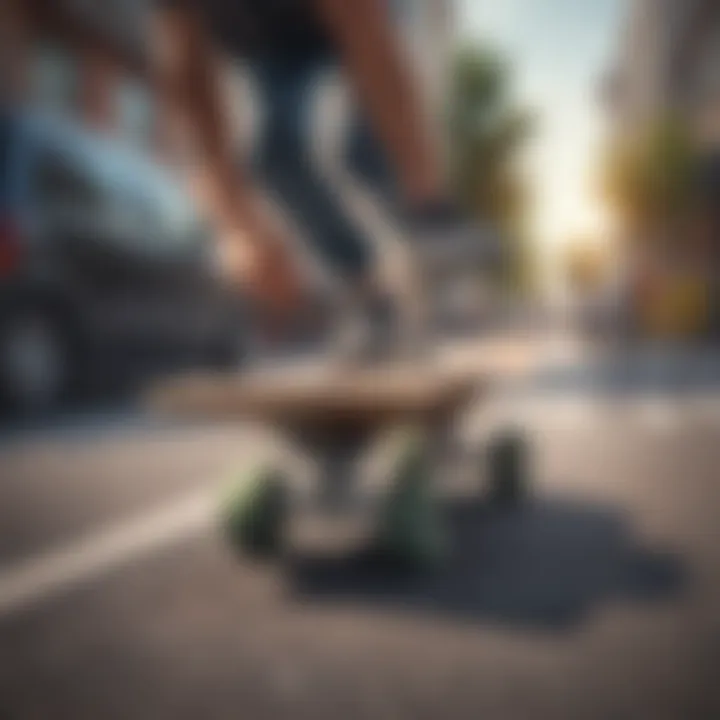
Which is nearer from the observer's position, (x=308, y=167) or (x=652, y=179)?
(x=652, y=179)

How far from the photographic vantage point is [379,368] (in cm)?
259

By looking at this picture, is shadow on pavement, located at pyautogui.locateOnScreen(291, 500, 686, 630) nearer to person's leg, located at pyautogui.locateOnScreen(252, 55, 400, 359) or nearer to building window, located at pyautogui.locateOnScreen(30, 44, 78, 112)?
person's leg, located at pyautogui.locateOnScreen(252, 55, 400, 359)

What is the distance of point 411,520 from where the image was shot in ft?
6.16

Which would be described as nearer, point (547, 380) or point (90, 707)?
point (90, 707)

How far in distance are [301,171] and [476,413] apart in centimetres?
139

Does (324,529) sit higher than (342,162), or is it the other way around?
(342,162)

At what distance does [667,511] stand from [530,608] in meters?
0.77

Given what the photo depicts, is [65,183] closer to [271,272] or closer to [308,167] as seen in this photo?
[308,167]

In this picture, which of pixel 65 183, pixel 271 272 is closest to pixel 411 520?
pixel 271 272

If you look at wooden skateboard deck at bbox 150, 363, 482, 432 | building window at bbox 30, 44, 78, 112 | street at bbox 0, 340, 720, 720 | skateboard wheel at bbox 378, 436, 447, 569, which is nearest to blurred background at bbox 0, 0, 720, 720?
street at bbox 0, 340, 720, 720

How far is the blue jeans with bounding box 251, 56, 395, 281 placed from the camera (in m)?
3.32

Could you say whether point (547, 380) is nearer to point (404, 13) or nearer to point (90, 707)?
point (404, 13)

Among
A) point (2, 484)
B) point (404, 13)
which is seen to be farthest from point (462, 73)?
point (2, 484)

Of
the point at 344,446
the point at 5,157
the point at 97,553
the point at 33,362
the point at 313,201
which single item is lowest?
the point at 33,362
